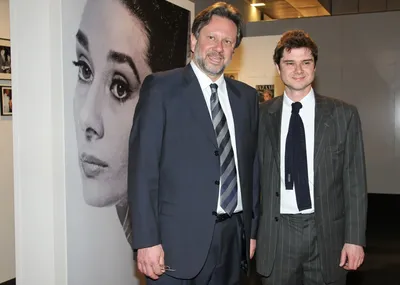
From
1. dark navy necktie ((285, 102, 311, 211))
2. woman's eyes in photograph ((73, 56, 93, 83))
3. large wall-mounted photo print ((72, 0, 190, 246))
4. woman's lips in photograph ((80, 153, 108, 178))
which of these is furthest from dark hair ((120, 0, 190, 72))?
dark navy necktie ((285, 102, 311, 211))

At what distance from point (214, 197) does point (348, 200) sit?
0.79 metres

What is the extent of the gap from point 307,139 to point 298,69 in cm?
37

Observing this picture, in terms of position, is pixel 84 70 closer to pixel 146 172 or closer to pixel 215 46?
pixel 215 46

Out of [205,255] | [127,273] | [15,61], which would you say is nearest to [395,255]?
[127,273]

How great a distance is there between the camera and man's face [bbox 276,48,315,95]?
248 cm

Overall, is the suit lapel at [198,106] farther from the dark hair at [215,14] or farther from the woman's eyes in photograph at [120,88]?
the woman's eyes in photograph at [120,88]

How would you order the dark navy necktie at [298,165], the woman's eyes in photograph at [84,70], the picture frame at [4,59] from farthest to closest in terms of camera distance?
the picture frame at [4,59] → the woman's eyes in photograph at [84,70] → the dark navy necktie at [298,165]

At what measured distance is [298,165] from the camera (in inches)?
95.7

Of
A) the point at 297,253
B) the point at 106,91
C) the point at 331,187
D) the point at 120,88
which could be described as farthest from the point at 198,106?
the point at 120,88

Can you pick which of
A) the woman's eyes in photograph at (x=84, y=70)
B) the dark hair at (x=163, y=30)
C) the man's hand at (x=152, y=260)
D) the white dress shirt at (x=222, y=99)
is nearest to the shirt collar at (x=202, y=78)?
the white dress shirt at (x=222, y=99)

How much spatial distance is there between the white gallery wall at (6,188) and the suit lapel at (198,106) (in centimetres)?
259

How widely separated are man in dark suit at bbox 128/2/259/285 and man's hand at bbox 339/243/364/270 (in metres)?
0.55

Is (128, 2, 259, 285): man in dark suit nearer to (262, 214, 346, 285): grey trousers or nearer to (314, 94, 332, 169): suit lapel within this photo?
(262, 214, 346, 285): grey trousers

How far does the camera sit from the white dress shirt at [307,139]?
8.05ft
